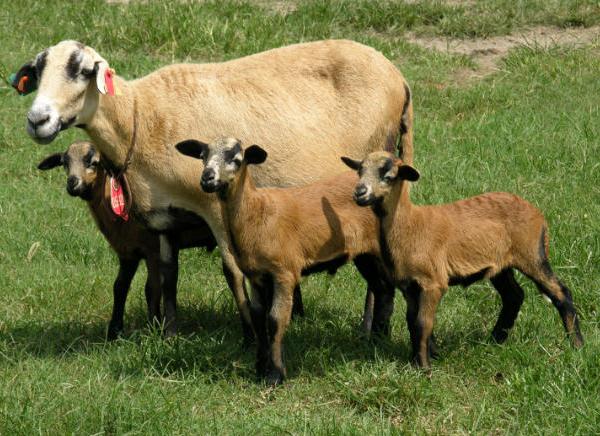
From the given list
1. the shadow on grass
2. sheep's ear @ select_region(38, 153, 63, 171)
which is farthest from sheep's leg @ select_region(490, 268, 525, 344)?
sheep's ear @ select_region(38, 153, 63, 171)

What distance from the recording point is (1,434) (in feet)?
19.5

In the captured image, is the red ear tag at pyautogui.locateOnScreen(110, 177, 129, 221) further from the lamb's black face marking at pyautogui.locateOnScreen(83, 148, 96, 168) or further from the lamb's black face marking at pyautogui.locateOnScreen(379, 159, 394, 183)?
the lamb's black face marking at pyautogui.locateOnScreen(379, 159, 394, 183)

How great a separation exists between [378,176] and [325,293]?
200 centimetres

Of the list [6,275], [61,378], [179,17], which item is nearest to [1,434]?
[61,378]

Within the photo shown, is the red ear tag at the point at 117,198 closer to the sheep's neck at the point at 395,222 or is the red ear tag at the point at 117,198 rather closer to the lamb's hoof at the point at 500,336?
the sheep's neck at the point at 395,222

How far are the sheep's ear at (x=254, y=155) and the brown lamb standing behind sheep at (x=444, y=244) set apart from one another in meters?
0.50

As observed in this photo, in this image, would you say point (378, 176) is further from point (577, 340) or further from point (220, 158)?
point (577, 340)

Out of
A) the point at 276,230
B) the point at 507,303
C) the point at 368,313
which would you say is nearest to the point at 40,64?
the point at 276,230

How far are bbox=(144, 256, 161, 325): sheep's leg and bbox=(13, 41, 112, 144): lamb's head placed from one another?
1088mm

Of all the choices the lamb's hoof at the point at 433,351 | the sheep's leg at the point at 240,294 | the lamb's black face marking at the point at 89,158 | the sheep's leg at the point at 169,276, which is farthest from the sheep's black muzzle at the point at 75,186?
the lamb's hoof at the point at 433,351

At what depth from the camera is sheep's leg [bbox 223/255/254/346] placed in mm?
7496

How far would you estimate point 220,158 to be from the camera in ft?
21.6

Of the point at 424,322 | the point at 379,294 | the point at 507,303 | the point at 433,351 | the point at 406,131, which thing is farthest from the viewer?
the point at 406,131

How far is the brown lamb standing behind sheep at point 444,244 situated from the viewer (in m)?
6.82
